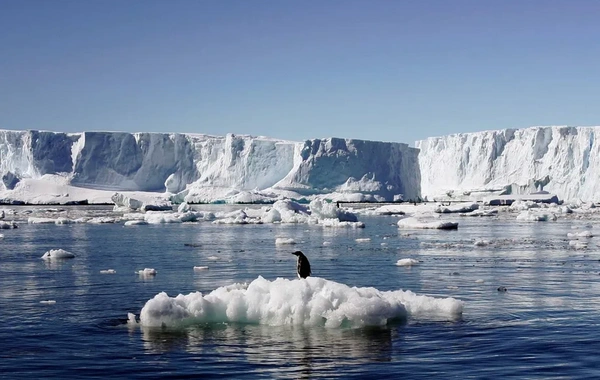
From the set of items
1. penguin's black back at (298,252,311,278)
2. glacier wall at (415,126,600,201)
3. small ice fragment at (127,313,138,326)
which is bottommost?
small ice fragment at (127,313,138,326)

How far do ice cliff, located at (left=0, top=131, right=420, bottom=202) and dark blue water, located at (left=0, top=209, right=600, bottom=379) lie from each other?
73.6 m

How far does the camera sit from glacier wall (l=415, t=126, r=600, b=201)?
93062 millimetres

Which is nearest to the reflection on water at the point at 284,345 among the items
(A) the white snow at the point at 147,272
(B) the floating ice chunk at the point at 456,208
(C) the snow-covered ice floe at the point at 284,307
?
(C) the snow-covered ice floe at the point at 284,307

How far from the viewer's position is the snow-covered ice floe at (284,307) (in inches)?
467

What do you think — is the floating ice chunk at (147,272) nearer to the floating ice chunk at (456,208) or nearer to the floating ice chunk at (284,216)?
the floating ice chunk at (284,216)

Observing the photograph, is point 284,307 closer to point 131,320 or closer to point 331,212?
point 131,320

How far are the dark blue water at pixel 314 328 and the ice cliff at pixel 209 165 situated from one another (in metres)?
73.6

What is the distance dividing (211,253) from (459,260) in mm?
8230

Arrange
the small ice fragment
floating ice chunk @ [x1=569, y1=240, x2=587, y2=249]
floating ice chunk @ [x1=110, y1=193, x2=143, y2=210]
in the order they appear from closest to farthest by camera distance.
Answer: the small ice fragment < floating ice chunk @ [x1=569, y1=240, x2=587, y2=249] < floating ice chunk @ [x1=110, y1=193, x2=143, y2=210]

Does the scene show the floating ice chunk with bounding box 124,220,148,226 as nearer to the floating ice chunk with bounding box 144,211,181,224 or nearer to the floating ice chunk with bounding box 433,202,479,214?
the floating ice chunk with bounding box 144,211,181,224

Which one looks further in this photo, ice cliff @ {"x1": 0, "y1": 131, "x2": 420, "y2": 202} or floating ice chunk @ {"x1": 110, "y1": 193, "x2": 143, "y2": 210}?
ice cliff @ {"x1": 0, "y1": 131, "x2": 420, "y2": 202}

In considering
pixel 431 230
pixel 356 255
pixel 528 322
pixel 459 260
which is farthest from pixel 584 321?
pixel 431 230


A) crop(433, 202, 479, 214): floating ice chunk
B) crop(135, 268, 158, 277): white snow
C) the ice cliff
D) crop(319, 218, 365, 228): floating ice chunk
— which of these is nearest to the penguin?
crop(135, 268, 158, 277): white snow

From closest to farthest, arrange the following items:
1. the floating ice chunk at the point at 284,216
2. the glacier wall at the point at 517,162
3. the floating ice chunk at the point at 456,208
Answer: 1. the floating ice chunk at the point at 284,216
2. the floating ice chunk at the point at 456,208
3. the glacier wall at the point at 517,162
